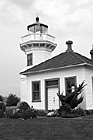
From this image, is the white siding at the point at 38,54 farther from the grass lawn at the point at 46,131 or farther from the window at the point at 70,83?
the grass lawn at the point at 46,131

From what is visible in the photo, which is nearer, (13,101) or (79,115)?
(79,115)

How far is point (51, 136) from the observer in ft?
32.4

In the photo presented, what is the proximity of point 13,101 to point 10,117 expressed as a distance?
1632cm

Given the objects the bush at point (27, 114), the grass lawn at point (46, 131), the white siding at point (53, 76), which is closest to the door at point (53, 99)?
the white siding at point (53, 76)

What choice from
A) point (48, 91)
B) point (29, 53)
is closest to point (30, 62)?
point (29, 53)

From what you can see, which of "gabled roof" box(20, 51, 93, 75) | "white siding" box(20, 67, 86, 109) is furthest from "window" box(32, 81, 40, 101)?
"gabled roof" box(20, 51, 93, 75)

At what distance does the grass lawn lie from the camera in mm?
9820

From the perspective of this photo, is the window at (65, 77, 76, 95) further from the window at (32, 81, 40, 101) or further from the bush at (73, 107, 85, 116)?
the window at (32, 81, 40, 101)

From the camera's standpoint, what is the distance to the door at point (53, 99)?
66.7 ft

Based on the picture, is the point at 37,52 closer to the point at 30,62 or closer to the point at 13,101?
the point at 30,62

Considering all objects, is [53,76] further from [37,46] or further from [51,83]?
[37,46]

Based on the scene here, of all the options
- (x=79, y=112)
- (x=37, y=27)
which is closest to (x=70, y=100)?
(x=79, y=112)

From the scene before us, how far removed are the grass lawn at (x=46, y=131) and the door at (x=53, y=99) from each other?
8.33 meters

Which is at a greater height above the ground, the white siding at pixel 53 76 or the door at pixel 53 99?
the white siding at pixel 53 76
